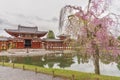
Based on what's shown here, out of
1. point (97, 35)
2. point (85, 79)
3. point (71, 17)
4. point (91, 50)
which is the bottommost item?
point (85, 79)

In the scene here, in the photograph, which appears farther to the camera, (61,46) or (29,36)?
(61,46)

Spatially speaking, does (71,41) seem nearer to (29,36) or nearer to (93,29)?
(93,29)

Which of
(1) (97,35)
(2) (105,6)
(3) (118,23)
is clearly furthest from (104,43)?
(2) (105,6)

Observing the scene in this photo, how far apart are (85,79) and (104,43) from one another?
286cm

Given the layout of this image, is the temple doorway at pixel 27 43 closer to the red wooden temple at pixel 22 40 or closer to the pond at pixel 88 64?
the red wooden temple at pixel 22 40

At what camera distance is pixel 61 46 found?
66750 mm

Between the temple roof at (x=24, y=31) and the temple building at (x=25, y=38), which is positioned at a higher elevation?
the temple roof at (x=24, y=31)

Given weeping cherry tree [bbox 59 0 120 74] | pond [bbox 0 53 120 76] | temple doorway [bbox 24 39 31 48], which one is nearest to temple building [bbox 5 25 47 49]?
temple doorway [bbox 24 39 31 48]

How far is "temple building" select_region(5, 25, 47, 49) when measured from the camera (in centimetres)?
5772

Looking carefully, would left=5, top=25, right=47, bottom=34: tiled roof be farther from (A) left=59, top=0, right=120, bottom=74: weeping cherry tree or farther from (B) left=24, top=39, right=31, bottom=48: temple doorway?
(A) left=59, top=0, right=120, bottom=74: weeping cherry tree

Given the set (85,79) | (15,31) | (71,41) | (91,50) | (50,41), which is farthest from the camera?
(50,41)

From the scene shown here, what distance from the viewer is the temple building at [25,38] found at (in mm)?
57719

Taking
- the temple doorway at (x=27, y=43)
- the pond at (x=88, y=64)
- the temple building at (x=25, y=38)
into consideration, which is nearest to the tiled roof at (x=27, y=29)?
the temple building at (x=25, y=38)

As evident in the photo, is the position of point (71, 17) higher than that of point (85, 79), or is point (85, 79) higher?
point (71, 17)
